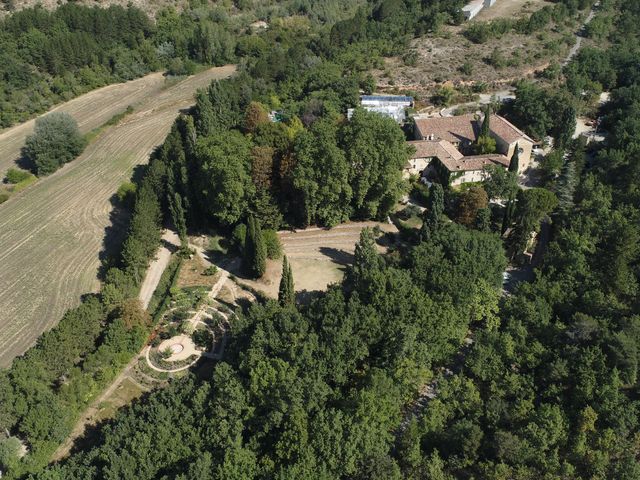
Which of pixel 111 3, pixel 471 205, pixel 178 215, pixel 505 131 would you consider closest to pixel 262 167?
pixel 178 215

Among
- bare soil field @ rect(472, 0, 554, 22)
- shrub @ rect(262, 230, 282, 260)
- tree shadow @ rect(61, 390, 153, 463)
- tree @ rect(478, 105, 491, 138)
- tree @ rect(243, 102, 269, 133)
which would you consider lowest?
tree shadow @ rect(61, 390, 153, 463)

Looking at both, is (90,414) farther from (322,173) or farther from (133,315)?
(322,173)

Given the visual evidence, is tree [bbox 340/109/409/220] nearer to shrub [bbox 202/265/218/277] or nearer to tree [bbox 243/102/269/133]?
tree [bbox 243/102/269/133]

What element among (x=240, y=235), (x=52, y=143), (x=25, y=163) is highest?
(x=52, y=143)

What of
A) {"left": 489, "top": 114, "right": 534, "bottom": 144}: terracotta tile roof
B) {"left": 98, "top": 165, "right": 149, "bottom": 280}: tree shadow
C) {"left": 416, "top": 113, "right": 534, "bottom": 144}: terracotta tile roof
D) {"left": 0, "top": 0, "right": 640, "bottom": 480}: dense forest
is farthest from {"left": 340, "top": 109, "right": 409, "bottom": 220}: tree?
{"left": 98, "top": 165, "right": 149, "bottom": 280}: tree shadow

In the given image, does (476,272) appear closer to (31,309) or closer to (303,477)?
(303,477)

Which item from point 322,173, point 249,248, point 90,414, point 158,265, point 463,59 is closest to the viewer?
point 90,414

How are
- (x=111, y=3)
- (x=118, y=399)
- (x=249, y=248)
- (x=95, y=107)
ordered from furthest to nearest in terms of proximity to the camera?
(x=111, y=3) → (x=95, y=107) → (x=249, y=248) → (x=118, y=399)
